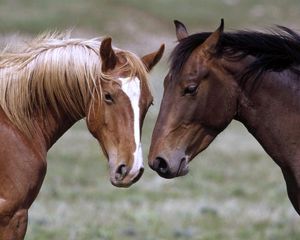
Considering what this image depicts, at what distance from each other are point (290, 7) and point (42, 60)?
62296 mm

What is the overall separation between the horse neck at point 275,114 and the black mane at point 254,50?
109 millimetres

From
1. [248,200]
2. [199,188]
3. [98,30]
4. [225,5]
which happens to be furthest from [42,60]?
[225,5]

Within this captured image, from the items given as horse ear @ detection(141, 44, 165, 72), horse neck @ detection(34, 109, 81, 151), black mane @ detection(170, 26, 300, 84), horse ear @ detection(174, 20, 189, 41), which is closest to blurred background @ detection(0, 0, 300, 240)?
horse ear @ detection(174, 20, 189, 41)

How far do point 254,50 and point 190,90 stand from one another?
2.04 ft

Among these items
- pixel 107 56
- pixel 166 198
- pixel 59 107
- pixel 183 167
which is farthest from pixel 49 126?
pixel 166 198

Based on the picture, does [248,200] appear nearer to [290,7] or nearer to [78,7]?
[78,7]

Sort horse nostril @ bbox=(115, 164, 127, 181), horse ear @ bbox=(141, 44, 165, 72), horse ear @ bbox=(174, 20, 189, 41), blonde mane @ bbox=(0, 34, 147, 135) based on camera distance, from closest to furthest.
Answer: horse nostril @ bbox=(115, 164, 127, 181) < blonde mane @ bbox=(0, 34, 147, 135) < horse ear @ bbox=(141, 44, 165, 72) < horse ear @ bbox=(174, 20, 189, 41)

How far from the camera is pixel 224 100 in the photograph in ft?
22.0

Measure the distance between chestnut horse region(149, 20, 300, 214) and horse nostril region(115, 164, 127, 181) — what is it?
→ 35cm

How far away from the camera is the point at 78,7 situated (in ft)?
205

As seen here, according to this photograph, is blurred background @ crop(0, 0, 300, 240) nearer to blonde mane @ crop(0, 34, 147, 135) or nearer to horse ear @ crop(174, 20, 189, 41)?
horse ear @ crop(174, 20, 189, 41)

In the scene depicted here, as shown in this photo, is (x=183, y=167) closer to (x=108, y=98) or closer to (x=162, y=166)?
(x=162, y=166)

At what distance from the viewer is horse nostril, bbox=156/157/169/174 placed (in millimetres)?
6574

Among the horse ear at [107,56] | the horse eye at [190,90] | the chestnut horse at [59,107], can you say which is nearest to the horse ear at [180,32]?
the chestnut horse at [59,107]
